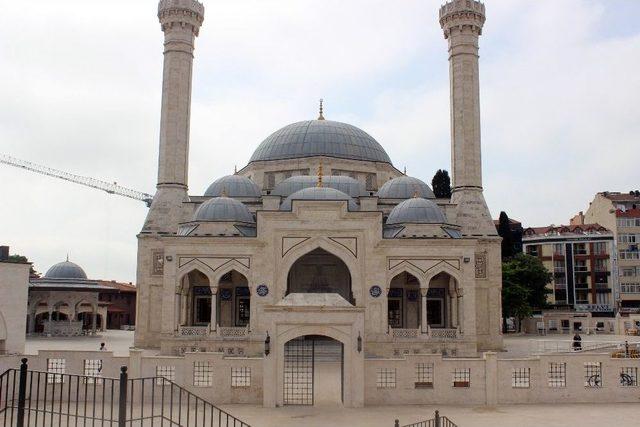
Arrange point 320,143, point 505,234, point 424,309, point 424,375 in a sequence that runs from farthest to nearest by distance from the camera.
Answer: point 505,234 → point 320,143 → point 424,309 → point 424,375

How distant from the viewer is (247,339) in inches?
1170

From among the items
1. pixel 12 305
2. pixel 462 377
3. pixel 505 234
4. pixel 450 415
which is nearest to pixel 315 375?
pixel 462 377

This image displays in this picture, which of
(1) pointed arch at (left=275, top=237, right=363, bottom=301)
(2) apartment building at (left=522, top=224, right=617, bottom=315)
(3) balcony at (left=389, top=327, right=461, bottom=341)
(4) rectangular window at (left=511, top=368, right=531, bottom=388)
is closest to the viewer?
(4) rectangular window at (left=511, top=368, right=531, bottom=388)

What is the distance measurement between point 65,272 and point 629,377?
41.0 m

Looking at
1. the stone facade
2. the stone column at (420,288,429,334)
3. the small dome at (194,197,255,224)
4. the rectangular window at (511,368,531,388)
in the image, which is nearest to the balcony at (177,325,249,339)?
the small dome at (194,197,255,224)

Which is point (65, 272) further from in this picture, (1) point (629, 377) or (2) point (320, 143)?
(1) point (629, 377)

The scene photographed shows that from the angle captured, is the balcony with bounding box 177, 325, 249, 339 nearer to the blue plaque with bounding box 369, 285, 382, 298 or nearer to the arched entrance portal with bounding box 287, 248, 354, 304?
the arched entrance portal with bounding box 287, 248, 354, 304

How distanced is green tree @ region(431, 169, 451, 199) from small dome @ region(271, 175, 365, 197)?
1599 centimetres

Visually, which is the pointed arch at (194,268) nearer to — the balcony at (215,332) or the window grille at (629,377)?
the balcony at (215,332)

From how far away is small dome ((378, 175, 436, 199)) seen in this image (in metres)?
37.7

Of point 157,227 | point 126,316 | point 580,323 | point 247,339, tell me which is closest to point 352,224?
point 247,339

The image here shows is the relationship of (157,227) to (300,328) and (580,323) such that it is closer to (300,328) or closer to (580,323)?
(300,328)

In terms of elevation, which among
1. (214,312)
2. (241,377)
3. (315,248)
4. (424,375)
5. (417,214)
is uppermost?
(417,214)

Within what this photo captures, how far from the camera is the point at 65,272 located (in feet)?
161
